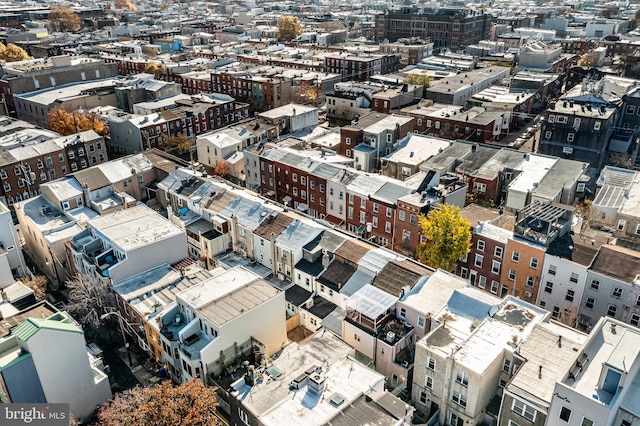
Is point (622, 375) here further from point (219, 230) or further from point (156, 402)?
point (219, 230)

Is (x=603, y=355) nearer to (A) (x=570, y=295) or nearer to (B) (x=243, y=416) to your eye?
(A) (x=570, y=295)

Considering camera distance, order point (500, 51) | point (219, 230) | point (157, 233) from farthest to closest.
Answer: point (500, 51)
point (219, 230)
point (157, 233)

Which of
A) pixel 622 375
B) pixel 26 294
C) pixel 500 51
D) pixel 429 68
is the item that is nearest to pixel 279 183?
pixel 26 294

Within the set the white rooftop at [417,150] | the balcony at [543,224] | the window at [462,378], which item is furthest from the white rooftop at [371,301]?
the white rooftop at [417,150]

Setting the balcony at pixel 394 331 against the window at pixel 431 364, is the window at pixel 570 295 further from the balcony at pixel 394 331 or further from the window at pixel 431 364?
the window at pixel 431 364

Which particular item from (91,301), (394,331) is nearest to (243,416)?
(394,331)

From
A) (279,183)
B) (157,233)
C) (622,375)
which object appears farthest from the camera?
(279,183)

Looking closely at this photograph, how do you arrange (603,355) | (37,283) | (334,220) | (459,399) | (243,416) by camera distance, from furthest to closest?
(334,220) → (37,283) → (459,399) → (243,416) → (603,355)
